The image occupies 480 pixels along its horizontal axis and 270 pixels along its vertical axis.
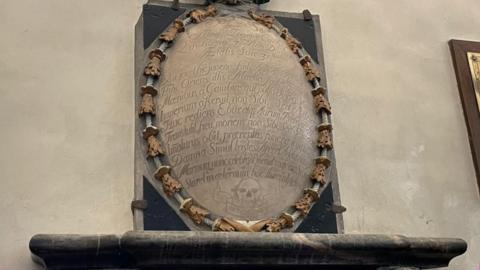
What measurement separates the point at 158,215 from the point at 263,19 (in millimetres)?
1002

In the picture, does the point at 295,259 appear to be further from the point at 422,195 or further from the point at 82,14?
the point at 82,14

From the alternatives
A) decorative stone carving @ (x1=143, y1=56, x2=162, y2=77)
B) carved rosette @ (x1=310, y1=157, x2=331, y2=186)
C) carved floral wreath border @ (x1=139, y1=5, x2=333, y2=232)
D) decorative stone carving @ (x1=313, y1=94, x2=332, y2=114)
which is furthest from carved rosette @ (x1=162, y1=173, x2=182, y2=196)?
decorative stone carving @ (x1=313, y1=94, x2=332, y2=114)

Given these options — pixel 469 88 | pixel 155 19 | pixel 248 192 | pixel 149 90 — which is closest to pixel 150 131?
pixel 149 90

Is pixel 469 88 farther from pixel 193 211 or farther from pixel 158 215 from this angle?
pixel 158 215

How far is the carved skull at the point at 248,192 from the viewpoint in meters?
2.70

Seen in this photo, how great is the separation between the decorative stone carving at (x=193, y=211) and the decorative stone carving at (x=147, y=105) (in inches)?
15.1

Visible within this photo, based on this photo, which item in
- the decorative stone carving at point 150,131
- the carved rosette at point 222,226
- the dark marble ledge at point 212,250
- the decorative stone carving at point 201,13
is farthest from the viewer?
the decorative stone carving at point 201,13

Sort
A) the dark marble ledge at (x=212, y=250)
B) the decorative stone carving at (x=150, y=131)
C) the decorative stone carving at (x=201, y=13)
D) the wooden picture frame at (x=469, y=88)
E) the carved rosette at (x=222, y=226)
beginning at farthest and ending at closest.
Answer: the wooden picture frame at (x=469, y=88) < the decorative stone carving at (x=201, y=13) < the decorative stone carving at (x=150, y=131) < the carved rosette at (x=222, y=226) < the dark marble ledge at (x=212, y=250)

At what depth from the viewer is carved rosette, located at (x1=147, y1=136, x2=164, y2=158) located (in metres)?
2.71

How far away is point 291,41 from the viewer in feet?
10.2

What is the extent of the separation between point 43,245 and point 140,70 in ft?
2.71

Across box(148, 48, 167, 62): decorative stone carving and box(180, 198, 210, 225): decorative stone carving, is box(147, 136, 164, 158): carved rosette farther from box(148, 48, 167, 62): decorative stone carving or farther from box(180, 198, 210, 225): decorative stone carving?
box(148, 48, 167, 62): decorative stone carving

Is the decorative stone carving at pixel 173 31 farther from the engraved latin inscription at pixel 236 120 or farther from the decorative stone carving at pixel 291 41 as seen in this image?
the decorative stone carving at pixel 291 41

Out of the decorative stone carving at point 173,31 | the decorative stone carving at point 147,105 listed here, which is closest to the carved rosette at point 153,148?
the decorative stone carving at point 147,105
